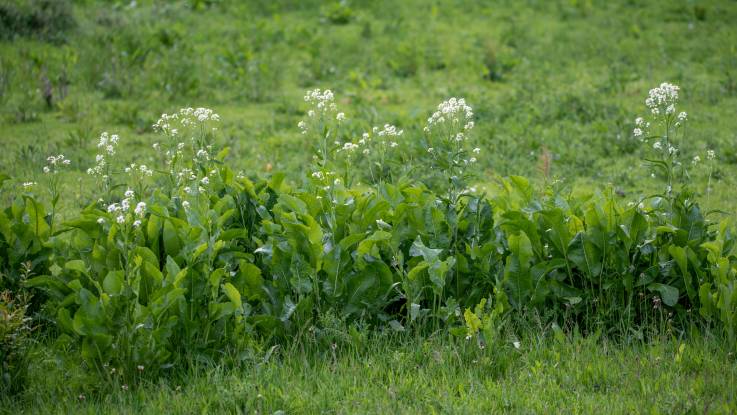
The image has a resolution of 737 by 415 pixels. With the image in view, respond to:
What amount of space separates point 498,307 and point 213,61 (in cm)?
853

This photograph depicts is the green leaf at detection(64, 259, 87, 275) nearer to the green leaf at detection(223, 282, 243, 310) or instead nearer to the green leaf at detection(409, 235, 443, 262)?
the green leaf at detection(223, 282, 243, 310)

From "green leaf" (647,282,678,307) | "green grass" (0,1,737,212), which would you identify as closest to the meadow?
A: "green leaf" (647,282,678,307)

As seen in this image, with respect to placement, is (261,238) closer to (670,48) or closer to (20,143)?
(20,143)

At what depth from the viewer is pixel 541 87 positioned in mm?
11062

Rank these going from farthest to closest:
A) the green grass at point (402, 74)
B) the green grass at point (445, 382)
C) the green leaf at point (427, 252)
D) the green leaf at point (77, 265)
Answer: the green grass at point (402, 74)
the green leaf at point (427, 252)
the green leaf at point (77, 265)
the green grass at point (445, 382)

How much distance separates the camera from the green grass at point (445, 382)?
3963mm

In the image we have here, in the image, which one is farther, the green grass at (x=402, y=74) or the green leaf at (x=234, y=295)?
the green grass at (x=402, y=74)

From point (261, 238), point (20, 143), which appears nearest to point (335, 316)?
point (261, 238)

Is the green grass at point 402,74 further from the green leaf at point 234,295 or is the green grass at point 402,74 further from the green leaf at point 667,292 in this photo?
the green leaf at point 234,295

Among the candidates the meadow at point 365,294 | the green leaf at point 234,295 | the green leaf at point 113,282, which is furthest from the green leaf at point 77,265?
the green leaf at point 234,295

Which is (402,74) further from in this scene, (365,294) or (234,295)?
(234,295)

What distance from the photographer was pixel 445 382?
4.21 meters

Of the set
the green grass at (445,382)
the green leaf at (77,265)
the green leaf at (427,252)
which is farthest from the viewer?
the green leaf at (427,252)

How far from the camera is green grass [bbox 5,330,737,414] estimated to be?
13.0ft
